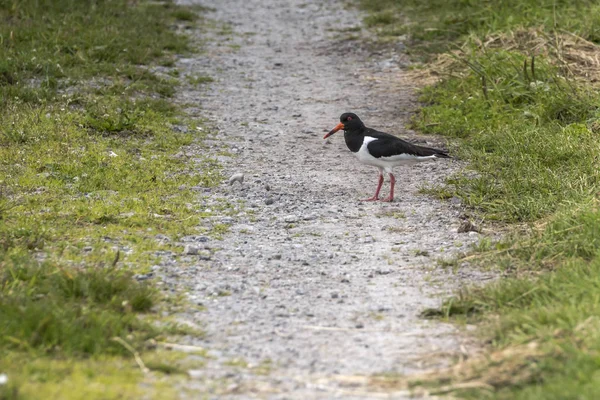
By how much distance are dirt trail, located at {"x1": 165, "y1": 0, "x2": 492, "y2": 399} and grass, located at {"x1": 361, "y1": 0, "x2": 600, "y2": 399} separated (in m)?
0.32

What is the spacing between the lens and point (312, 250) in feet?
24.3

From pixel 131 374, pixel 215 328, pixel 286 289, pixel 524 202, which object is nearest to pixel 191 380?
pixel 131 374

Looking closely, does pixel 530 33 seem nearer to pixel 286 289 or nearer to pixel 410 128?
pixel 410 128

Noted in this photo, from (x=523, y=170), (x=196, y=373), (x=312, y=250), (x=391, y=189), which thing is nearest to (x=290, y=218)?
(x=312, y=250)

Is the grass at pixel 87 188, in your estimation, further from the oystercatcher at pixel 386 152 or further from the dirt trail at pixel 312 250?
the oystercatcher at pixel 386 152

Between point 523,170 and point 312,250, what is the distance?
272 cm

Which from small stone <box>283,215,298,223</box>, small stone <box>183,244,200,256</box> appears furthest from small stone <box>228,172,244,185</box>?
small stone <box>183,244,200,256</box>

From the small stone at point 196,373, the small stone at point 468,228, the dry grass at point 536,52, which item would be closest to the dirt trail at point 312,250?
the small stone at point 196,373

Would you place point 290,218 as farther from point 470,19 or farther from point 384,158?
point 470,19

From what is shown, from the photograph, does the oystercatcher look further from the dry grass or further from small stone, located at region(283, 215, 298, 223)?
the dry grass

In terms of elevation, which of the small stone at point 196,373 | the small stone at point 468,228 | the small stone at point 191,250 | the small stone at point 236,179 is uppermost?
the small stone at point 196,373

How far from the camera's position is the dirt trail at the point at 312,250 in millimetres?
5332

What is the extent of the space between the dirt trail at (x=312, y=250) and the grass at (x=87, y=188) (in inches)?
15.2

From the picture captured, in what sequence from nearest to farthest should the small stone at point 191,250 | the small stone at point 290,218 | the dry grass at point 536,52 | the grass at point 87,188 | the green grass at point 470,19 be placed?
1. the grass at point 87,188
2. the small stone at point 191,250
3. the small stone at point 290,218
4. the dry grass at point 536,52
5. the green grass at point 470,19
